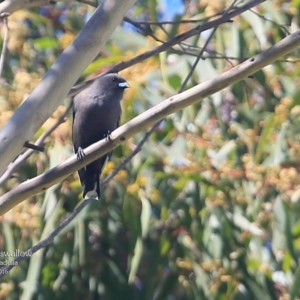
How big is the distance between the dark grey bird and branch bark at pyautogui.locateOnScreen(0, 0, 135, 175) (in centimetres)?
119

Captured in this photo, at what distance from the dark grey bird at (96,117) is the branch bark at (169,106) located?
140 centimetres

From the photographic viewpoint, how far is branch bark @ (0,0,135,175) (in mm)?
2561

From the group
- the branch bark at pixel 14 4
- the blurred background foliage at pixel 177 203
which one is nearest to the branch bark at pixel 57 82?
the branch bark at pixel 14 4

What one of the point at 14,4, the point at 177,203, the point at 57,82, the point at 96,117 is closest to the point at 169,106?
the point at 57,82

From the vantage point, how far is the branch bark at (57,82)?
8.40ft

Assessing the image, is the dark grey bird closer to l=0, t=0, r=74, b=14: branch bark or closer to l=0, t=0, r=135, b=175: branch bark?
l=0, t=0, r=74, b=14: branch bark

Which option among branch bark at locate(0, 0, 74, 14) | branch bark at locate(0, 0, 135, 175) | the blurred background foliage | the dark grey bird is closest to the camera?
branch bark at locate(0, 0, 135, 175)

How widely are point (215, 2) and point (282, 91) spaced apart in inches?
27.7

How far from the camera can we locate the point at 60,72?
8.93 feet

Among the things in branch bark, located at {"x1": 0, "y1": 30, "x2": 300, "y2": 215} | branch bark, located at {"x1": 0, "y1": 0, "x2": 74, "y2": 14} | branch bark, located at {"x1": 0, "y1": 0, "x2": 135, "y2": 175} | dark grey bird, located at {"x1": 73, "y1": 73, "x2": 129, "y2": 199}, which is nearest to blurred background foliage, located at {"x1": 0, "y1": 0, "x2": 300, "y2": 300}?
dark grey bird, located at {"x1": 73, "y1": 73, "x2": 129, "y2": 199}

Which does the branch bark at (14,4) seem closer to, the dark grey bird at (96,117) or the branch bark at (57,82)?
the branch bark at (57,82)

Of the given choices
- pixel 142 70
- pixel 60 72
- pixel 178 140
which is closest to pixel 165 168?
pixel 178 140

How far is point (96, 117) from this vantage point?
431 centimetres

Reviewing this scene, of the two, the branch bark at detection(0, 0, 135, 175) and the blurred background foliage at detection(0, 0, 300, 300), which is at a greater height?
the branch bark at detection(0, 0, 135, 175)
